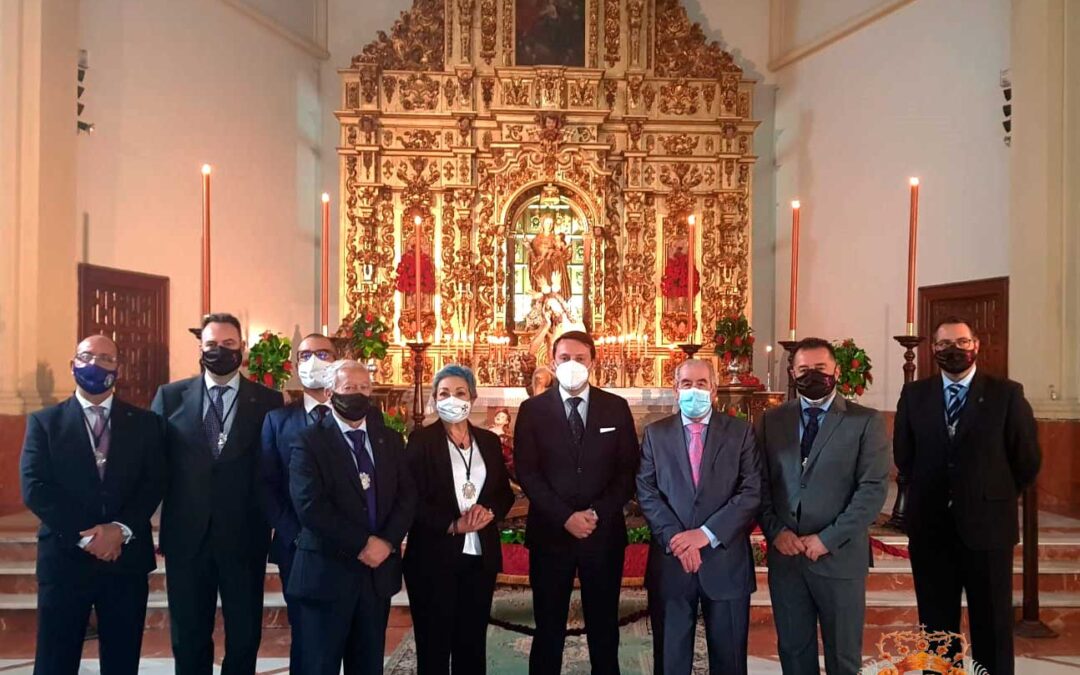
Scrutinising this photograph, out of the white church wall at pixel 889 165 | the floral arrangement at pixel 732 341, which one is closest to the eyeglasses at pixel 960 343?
the floral arrangement at pixel 732 341

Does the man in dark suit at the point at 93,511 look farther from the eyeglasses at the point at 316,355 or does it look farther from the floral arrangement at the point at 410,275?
the floral arrangement at the point at 410,275

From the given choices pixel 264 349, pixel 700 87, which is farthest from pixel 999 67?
pixel 264 349

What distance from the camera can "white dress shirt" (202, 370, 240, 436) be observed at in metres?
4.10

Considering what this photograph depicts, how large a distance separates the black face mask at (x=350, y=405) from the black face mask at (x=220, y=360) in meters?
0.67

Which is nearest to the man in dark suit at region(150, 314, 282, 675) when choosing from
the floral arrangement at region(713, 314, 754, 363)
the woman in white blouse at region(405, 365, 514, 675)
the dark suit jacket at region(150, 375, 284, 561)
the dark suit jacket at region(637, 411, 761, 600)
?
Result: the dark suit jacket at region(150, 375, 284, 561)

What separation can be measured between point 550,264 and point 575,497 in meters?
6.33

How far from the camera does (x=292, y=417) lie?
407cm

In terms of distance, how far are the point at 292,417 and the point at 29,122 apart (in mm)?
4501

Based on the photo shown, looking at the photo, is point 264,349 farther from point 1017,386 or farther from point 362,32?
point 362,32

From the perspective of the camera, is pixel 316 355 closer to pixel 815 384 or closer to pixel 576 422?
pixel 576 422

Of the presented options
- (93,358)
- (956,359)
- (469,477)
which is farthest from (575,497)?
(93,358)

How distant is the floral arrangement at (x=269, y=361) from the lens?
680 cm

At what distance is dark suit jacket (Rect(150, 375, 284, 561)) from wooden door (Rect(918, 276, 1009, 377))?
654 cm

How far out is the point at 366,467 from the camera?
379 cm
